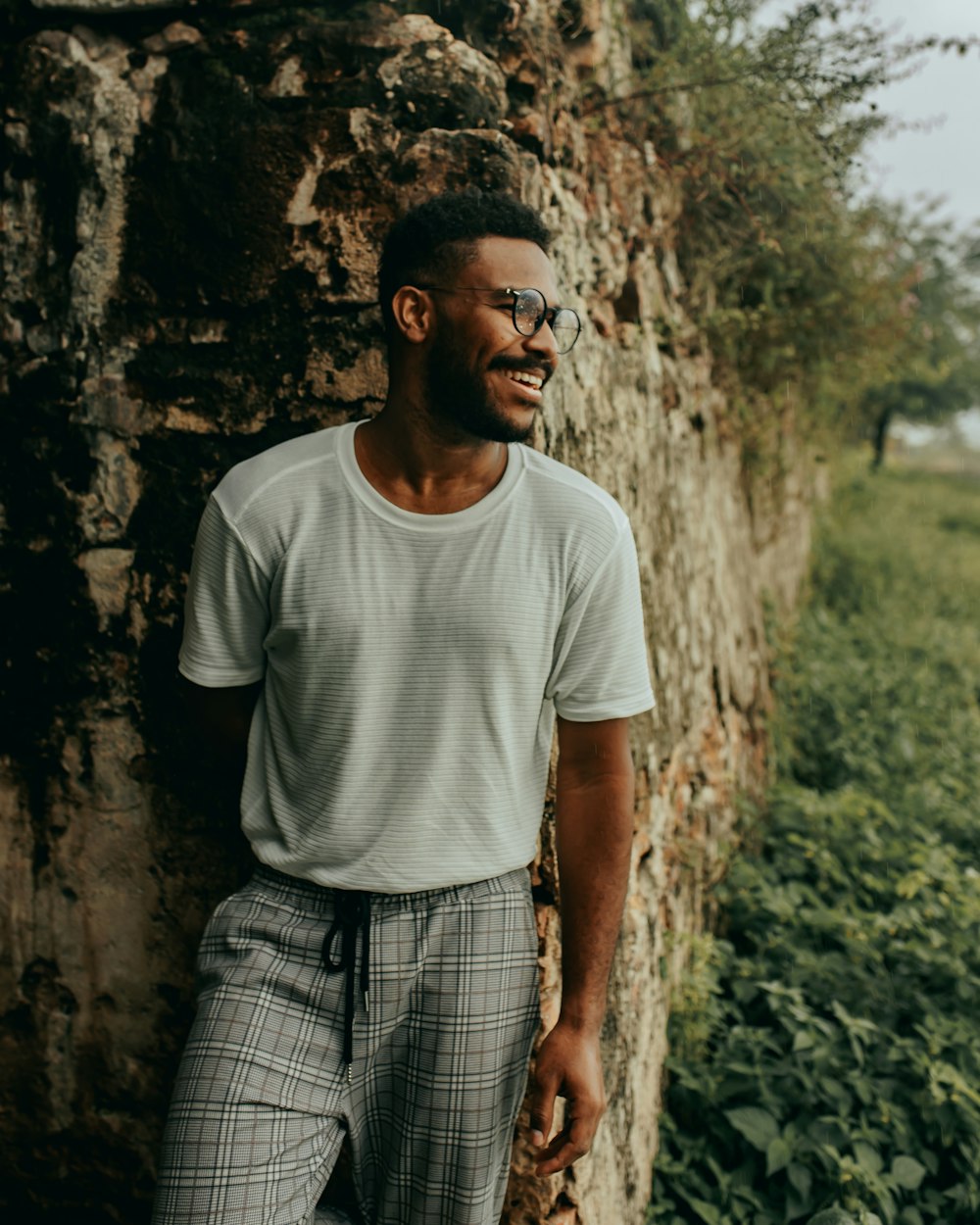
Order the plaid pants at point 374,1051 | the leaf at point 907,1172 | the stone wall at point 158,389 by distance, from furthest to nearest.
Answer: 1. the leaf at point 907,1172
2. the stone wall at point 158,389
3. the plaid pants at point 374,1051

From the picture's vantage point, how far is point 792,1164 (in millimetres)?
2748

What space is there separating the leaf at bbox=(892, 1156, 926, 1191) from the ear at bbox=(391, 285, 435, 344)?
97.5 inches

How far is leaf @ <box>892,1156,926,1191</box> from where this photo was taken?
2670 millimetres

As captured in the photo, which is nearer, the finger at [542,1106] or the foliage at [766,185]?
the finger at [542,1106]

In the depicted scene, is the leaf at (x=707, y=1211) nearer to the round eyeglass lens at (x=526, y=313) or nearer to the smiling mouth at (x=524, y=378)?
the smiling mouth at (x=524, y=378)

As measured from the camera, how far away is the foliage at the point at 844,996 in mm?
2760

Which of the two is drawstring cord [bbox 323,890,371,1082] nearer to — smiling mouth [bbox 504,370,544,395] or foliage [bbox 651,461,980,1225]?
smiling mouth [bbox 504,370,544,395]

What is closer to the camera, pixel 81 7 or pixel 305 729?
pixel 305 729

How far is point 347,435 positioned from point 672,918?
210 centimetres

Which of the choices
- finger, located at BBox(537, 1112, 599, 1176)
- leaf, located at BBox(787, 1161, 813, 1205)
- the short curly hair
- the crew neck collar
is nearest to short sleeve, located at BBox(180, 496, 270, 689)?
the crew neck collar

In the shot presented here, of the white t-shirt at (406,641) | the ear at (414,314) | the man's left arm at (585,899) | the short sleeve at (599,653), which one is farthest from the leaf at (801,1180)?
the ear at (414,314)

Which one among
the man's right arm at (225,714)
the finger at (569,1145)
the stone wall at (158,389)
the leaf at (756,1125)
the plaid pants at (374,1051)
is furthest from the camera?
the leaf at (756,1125)

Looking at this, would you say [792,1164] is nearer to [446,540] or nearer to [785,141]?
[446,540]

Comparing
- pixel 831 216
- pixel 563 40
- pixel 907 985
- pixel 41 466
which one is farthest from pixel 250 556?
pixel 831 216
